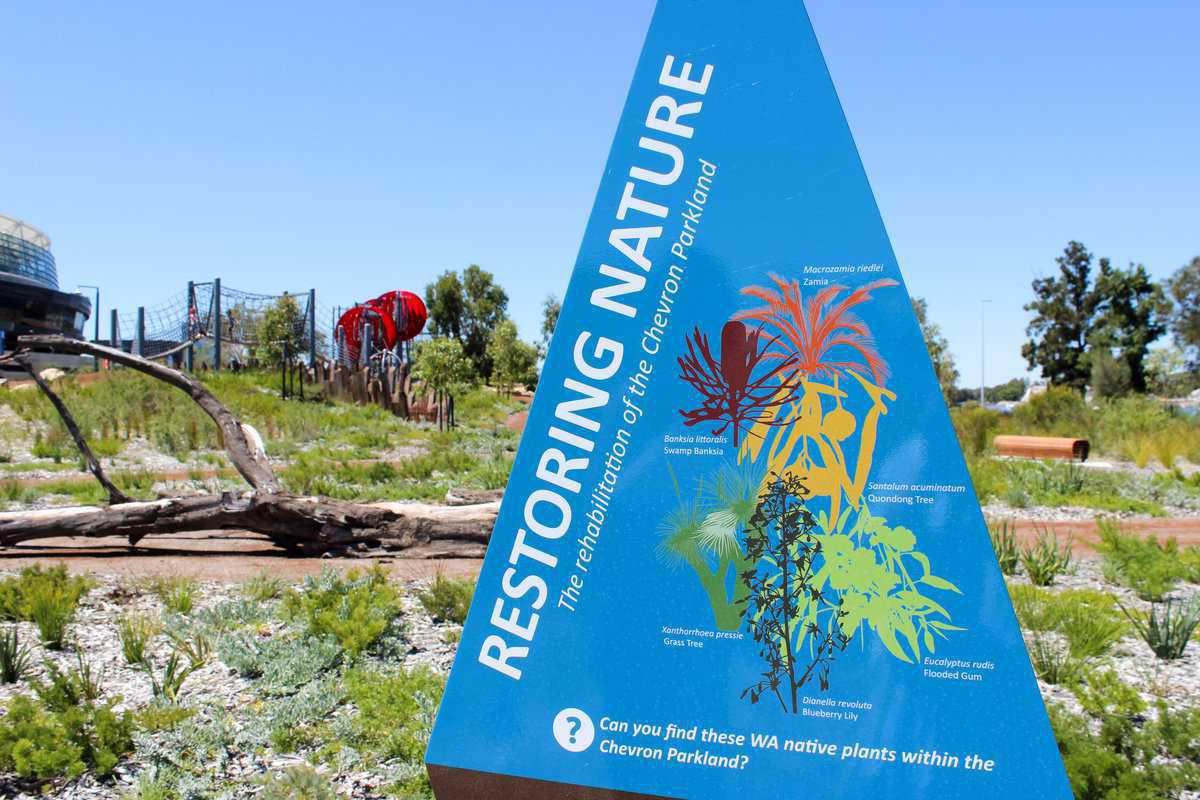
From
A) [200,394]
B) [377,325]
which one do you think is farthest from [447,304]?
[200,394]

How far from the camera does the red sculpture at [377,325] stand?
3194 centimetres

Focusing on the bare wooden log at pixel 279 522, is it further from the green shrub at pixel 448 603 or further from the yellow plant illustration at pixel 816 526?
the yellow plant illustration at pixel 816 526

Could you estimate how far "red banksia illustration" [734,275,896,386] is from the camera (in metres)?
2.68

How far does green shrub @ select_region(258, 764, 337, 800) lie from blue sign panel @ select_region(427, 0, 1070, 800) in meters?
0.58

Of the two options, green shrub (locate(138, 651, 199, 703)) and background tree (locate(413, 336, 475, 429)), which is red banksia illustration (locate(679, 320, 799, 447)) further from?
background tree (locate(413, 336, 475, 429))

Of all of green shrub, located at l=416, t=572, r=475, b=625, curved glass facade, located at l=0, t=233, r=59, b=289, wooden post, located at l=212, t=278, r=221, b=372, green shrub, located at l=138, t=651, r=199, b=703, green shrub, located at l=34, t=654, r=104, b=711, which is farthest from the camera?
curved glass facade, located at l=0, t=233, r=59, b=289

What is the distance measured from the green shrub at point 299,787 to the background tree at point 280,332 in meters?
27.8

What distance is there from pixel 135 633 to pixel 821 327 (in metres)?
4.42

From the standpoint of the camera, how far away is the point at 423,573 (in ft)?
22.4

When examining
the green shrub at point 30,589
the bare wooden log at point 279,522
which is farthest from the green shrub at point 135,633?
the bare wooden log at point 279,522

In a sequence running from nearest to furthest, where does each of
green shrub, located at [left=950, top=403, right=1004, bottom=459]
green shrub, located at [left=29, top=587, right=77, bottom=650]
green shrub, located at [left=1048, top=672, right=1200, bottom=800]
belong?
green shrub, located at [left=1048, top=672, right=1200, bottom=800]
green shrub, located at [left=29, top=587, right=77, bottom=650]
green shrub, located at [left=950, top=403, right=1004, bottom=459]

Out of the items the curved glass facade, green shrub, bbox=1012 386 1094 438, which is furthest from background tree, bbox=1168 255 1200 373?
the curved glass facade

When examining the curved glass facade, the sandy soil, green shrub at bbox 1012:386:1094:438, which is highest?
the curved glass facade

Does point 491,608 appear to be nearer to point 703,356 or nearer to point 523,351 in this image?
point 703,356
